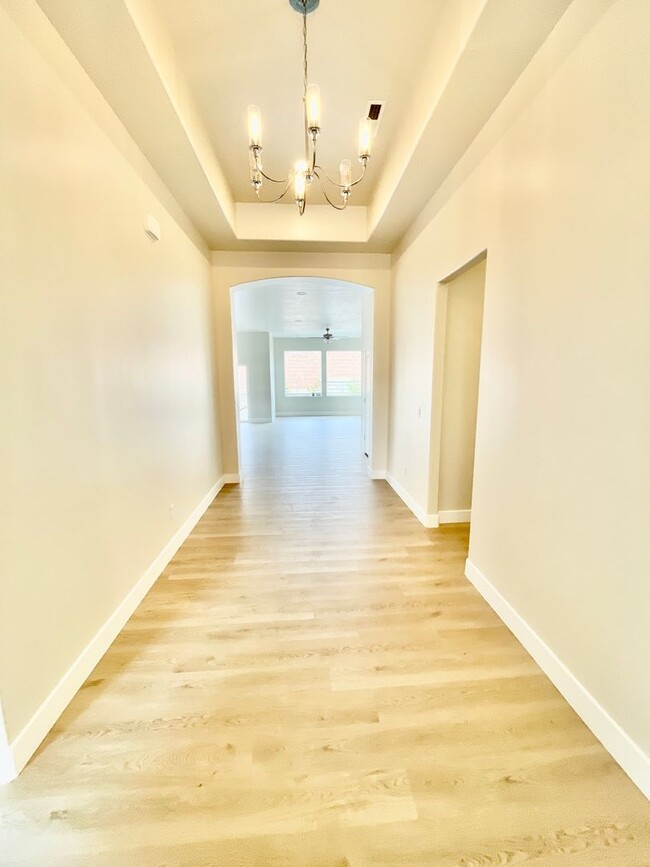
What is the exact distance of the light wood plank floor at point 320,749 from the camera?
1008 millimetres

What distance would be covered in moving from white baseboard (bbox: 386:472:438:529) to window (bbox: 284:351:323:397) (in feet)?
25.7

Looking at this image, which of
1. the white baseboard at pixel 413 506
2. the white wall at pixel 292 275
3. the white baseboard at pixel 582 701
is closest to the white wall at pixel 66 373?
the white wall at pixel 292 275

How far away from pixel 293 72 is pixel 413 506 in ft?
11.3

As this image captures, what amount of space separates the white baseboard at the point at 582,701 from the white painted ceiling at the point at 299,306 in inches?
151

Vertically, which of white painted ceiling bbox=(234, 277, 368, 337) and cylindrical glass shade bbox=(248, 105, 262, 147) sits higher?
white painted ceiling bbox=(234, 277, 368, 337)

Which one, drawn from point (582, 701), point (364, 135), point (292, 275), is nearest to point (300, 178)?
point (364, 135)

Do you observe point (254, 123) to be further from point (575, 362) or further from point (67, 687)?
point (67, 687)

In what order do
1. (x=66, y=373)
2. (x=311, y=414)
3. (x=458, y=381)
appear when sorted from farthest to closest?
(x=311, y=414) < (x=458, y=381) < (x=66, y=373)

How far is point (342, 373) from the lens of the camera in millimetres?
12070

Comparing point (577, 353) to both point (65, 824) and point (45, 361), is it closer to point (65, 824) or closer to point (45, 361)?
point (45, 361)

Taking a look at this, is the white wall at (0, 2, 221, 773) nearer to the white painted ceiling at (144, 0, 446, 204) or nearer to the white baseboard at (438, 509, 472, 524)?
the white painted ceiling at (144, 0, 446, 204)

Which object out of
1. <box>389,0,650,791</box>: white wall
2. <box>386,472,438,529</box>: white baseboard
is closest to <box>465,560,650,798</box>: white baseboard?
<box>389,0,650,791</box>: white wall

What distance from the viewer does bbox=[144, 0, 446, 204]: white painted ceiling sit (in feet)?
5.57

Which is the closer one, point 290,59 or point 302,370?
point 290,59
